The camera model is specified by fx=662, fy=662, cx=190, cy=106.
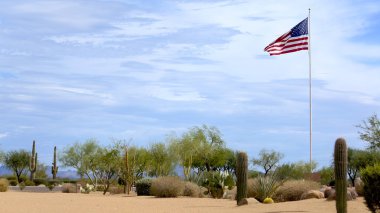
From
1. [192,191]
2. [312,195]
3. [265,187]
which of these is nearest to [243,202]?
A: [312,195]

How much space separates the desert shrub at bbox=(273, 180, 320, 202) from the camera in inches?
1244

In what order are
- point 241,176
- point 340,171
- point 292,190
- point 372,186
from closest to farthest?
point 372,186
point 340,171
point 241,176
point 292,190

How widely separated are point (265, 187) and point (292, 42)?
10589 mm

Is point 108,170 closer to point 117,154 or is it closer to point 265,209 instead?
point 117,154

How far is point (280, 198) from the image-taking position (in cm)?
3231

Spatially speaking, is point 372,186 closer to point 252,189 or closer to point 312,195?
point 312,195

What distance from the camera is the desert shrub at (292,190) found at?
3159cm

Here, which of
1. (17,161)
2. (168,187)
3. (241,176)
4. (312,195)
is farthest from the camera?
(17,161)

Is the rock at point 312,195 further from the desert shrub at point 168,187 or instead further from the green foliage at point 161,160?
the green foliage at point 161,160

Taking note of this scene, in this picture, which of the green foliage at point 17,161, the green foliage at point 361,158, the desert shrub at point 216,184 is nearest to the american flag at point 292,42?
the desert shrub at point 216,184

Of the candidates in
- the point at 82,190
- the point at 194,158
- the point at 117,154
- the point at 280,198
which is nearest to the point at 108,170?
the point at 117,154

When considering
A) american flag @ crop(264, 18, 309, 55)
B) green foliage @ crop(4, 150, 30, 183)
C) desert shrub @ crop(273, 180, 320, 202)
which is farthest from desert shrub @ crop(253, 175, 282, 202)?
green foliage @ crop(4, 150, 30, 183)

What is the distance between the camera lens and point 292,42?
126 feet

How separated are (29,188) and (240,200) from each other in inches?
1272
